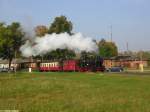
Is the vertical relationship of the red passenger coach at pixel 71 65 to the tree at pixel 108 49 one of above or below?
below

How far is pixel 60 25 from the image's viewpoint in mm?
116500

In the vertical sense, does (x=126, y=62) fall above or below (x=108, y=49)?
below

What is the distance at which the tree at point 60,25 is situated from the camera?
380ft

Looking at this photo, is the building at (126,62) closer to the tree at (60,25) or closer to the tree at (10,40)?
the tree at (60,25)

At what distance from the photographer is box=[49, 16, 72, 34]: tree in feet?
380

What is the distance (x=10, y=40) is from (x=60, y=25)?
1934cm

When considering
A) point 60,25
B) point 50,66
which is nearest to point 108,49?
point 60,25

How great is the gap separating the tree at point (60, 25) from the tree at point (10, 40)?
1484cm

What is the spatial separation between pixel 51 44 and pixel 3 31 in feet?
115

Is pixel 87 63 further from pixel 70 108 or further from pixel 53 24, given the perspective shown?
pixel 70 108

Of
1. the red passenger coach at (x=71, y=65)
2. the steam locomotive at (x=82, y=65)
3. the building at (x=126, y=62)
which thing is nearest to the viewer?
the steam locomotive at (x=82, y=65)

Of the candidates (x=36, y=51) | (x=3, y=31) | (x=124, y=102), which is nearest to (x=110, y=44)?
(x=3, y=31)

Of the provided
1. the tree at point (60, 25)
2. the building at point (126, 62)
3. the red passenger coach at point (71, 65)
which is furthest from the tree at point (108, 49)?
the red passenger coach at point (71, 65)

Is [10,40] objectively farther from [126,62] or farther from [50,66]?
[126,62]
